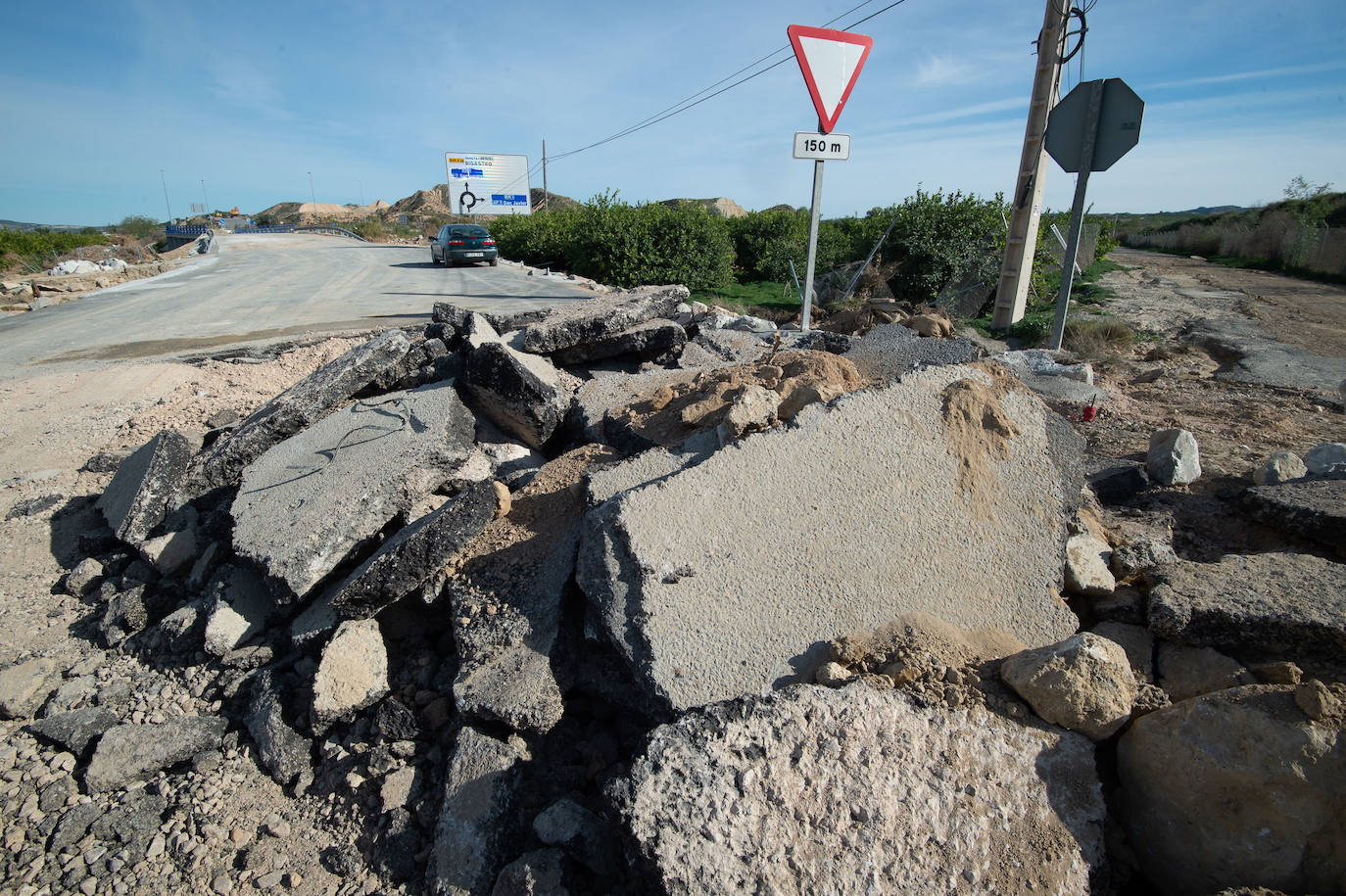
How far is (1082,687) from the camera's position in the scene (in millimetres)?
1811

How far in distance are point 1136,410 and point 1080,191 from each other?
207 centimetres

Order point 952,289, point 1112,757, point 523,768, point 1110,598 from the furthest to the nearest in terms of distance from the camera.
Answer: point 952,289 < point 1110,598 < point 523,768 < point 1112,757

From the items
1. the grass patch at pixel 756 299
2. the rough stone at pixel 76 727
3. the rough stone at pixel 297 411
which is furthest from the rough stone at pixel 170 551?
the grass patch at pixel 756 299

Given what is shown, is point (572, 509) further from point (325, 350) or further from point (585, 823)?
point (325, 350)

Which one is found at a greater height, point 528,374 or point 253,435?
point 528,374

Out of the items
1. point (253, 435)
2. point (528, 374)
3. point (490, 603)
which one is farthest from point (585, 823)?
point (253, 435)

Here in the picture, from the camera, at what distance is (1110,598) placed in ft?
8.00

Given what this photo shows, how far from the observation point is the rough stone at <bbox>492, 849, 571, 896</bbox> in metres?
1.83

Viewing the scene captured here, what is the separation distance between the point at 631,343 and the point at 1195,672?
3.56 m

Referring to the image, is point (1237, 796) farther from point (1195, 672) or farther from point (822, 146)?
point (822, 146)

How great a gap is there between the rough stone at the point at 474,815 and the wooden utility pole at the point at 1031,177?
882 cm

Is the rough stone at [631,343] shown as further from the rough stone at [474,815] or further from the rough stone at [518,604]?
the rough stone at [474,815]

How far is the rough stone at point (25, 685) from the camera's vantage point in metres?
2.93

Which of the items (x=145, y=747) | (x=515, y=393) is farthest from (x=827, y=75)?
(x=145, y=747)
